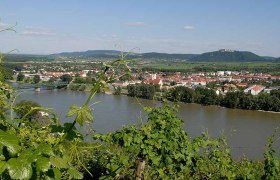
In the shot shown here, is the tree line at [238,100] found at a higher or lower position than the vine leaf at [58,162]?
lower

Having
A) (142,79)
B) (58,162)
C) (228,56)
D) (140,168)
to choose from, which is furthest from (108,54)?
(228,56)

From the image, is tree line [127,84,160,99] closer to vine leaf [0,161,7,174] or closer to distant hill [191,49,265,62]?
vine leaf [0,161,7,174]

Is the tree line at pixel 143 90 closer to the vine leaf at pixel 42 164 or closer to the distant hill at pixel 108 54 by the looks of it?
the distant hill at pixel 108 54

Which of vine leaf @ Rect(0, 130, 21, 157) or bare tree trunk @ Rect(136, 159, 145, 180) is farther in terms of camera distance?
bare tree trunk @ Rect(136, 159, 145, 180)

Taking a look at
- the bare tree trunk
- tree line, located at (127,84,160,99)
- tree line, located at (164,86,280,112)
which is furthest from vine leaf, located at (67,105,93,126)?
tree line, located at (164,86,280,112)

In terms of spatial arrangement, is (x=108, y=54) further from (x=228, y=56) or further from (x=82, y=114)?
(x=228, y=56)

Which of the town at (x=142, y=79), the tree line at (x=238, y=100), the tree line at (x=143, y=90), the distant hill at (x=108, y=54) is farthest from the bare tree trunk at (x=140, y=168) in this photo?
the tree line at (x=238, y=100)

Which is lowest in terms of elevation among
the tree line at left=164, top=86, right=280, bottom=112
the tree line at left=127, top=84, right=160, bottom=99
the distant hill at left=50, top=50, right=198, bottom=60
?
the tree line at left=164, top=86, right=280, bottom=112

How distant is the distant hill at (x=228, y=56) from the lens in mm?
110562

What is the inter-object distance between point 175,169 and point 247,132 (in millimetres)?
12769

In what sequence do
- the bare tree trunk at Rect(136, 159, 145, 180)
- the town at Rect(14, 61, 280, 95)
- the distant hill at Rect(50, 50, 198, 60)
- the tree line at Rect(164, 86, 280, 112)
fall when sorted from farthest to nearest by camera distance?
1. the tree line at Rect(164, 86, 280, 112)
2. the bare tree trunk at Rect(136, 159, 145, 180)
3. the town at Rect(14, 61, 280, 95)
4. the distant hill at Rect(50, 50, 198, 60)

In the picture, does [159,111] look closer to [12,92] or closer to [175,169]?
[175,169]

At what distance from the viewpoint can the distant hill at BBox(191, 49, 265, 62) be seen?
110562 mm

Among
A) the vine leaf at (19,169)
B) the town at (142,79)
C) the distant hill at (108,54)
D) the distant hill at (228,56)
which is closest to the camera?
the vine leaf at (19,169)
